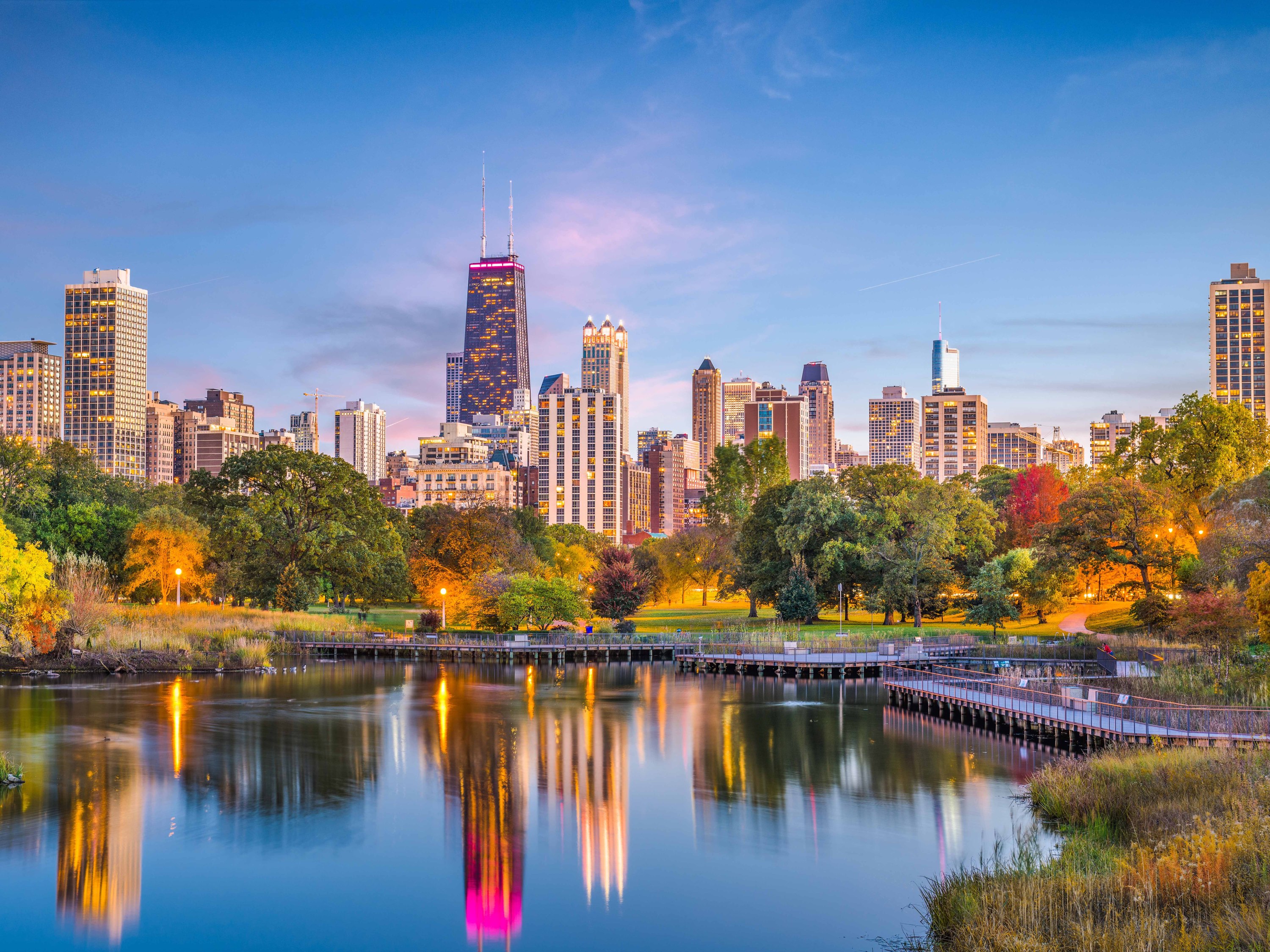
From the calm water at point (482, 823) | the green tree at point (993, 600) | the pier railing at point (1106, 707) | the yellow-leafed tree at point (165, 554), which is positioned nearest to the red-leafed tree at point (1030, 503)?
the green tree at point (993, 600)

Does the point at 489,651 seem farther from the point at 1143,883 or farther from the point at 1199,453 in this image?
the point at 1143,883

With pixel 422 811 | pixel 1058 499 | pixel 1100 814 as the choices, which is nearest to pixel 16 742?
pixel 422 811

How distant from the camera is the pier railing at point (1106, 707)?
3034cm

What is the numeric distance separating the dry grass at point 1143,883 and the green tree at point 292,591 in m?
56.5

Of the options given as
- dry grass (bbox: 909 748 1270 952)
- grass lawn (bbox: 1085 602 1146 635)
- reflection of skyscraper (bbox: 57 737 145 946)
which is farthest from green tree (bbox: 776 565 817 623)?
dry grass (bbox: 909 748 1270 952)

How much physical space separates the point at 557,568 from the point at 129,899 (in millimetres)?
76539

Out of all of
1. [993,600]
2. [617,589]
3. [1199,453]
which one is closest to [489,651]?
[617,589]

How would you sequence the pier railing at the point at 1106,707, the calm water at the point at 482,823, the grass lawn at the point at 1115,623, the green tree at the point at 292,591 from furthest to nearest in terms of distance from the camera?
the green tree at the point at 292,591 < the grass lawn at the point at 1115,623 < the pier railing at the point at 1106,707 < the calm water at the point at 482,823

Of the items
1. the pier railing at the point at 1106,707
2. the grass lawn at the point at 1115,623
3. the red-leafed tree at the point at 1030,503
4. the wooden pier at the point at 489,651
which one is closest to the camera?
the pier railing at the point at 1106,707

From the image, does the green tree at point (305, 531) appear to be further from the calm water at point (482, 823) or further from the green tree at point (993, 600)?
the green tree at point (993, 600)

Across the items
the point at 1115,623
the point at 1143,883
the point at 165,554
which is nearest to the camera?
the point at 1143,883

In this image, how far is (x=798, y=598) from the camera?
70.6 metres

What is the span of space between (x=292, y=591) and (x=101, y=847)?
4805cm

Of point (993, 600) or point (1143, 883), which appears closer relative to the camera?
point (1143, 883)
